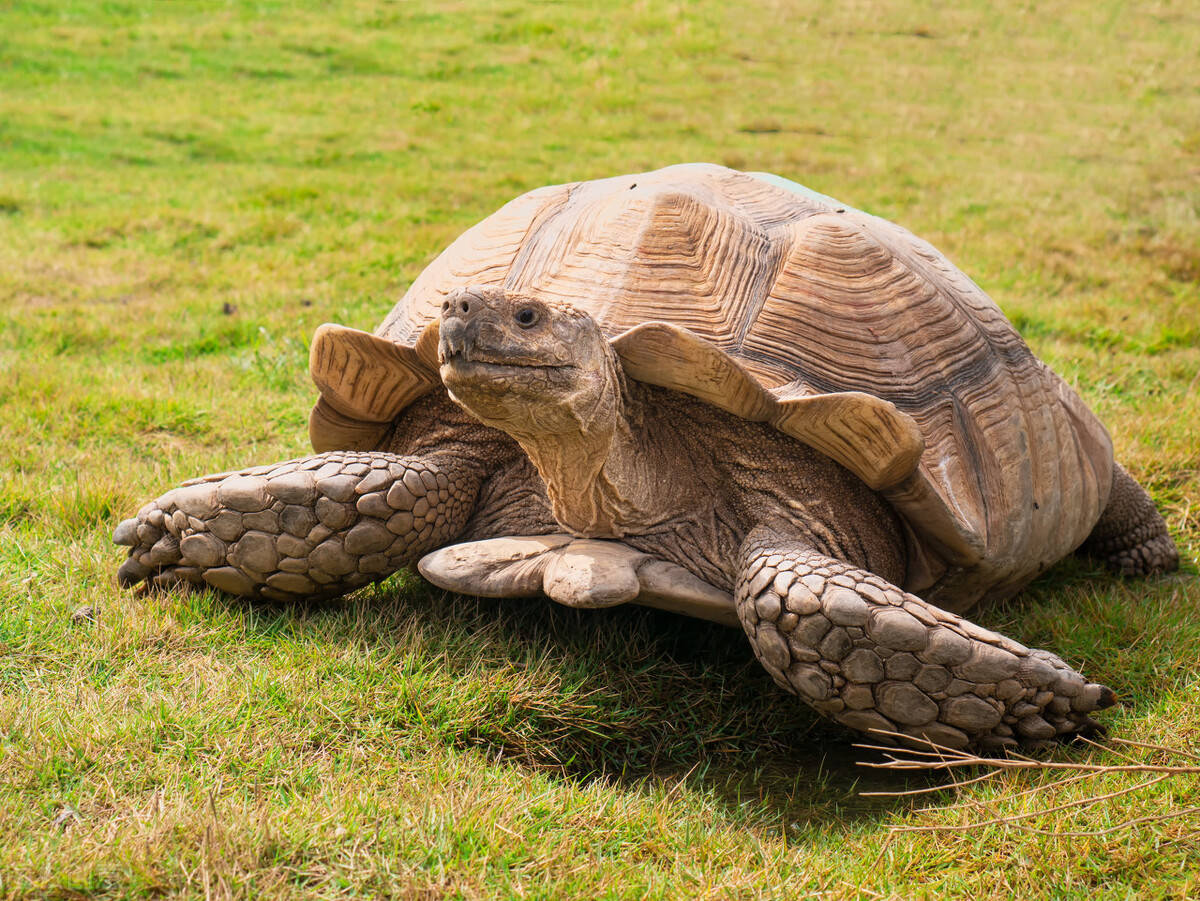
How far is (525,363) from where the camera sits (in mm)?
2455

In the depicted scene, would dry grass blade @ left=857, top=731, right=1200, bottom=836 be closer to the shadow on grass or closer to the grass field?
the grass field

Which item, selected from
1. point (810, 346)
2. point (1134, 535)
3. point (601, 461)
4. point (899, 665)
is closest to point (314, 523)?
point (601, 461)

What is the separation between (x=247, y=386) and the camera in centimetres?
522

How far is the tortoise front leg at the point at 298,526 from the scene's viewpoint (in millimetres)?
2969

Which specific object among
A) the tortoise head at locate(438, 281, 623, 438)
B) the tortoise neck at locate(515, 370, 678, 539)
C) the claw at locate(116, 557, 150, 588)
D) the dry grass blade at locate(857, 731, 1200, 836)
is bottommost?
the claw at locate(116, 557, 150, 588)

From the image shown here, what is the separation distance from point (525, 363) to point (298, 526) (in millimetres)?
920

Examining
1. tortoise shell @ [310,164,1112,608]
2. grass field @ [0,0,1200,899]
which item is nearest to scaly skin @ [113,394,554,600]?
grass field @ [0,0,1200,899]

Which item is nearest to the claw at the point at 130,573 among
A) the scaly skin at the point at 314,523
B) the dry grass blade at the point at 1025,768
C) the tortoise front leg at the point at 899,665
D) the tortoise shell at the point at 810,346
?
the scaly skin at the point at 314,523

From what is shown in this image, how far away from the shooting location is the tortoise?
2.55 meters

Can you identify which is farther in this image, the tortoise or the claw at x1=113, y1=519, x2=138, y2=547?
the claw at x1=113, y1=519, x2=138, y2=547

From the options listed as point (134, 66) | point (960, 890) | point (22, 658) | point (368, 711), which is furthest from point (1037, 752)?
point (134, 66)

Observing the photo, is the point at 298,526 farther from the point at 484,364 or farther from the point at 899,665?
the point at 899,665

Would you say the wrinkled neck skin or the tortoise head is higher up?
the tortoise head

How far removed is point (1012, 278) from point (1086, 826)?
18.8 feet
